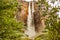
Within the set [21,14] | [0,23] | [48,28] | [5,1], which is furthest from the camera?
[21,14]

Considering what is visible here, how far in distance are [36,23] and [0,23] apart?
22.4ft

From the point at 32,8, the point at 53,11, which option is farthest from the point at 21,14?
the point at 53,11

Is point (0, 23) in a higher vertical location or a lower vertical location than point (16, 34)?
higher

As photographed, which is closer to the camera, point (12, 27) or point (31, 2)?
point (12, 27)

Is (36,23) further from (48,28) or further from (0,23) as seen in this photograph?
(0,23)

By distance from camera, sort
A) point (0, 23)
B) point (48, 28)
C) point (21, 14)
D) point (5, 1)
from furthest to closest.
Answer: point (21, 14) → point (48, 28) → point (5, 1) → point (0, 23)

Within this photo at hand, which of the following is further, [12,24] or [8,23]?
[12,24]

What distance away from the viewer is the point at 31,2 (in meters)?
10.8

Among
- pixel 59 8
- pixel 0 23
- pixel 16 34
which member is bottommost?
pixel 16 34

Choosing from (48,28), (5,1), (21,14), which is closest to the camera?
(5,1)

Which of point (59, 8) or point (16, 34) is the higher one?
point (59, 8)

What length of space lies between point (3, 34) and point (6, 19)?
323 millimetres

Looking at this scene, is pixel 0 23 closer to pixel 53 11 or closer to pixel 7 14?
pixel 7 14

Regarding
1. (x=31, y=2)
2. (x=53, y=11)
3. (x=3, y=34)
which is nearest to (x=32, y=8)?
(x=31, y=2)
